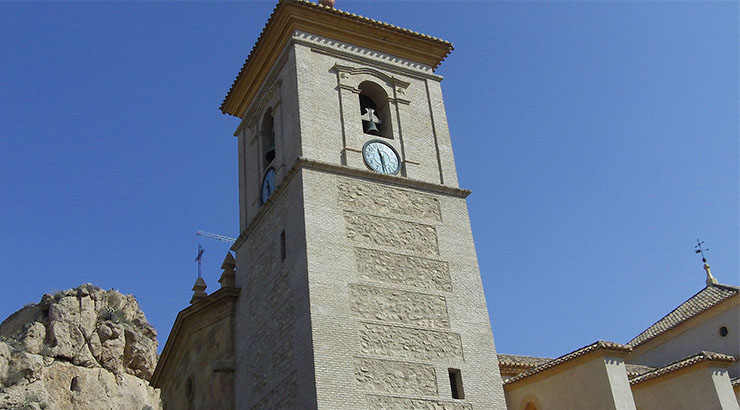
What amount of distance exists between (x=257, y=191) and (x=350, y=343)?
17.8 ft

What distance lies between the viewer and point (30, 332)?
134 feet

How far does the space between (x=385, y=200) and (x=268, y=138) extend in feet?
12.9

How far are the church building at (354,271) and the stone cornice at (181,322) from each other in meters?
0.04

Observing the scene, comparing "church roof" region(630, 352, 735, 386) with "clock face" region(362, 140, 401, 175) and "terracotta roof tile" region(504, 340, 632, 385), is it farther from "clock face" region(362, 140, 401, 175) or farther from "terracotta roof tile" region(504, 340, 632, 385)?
"clock face" region(362, 140, 401, 175)

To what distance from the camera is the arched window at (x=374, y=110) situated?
17984 millimetres

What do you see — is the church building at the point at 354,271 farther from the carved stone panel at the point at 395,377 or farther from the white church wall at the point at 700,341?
the white church wall at the point at 700,341

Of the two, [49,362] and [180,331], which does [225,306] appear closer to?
[180,331]

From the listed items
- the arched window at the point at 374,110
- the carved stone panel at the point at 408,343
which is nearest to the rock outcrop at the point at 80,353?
the arched window at the point at 374,110

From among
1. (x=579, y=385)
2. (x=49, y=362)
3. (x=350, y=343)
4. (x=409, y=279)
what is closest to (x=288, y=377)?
(x=350, y=343)

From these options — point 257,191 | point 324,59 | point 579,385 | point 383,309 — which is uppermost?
point 324,59

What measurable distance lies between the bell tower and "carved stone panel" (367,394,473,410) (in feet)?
0.07

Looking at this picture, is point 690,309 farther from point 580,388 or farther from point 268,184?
point 268,184

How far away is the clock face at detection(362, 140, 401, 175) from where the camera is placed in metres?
17.1

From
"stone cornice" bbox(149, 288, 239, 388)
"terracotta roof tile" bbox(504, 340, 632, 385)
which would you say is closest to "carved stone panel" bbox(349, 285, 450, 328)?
"terracotta roof tile" bbox(504, 340, 632, 385)
